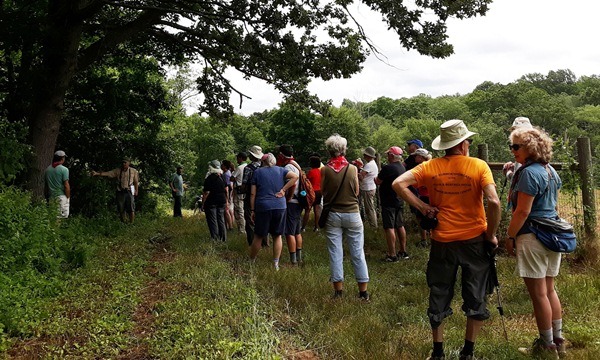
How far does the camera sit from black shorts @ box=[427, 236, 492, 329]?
3895 mm

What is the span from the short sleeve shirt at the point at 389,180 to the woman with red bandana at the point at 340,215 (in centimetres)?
249

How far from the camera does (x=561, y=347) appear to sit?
13.3 feet

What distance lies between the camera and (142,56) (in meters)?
14.5

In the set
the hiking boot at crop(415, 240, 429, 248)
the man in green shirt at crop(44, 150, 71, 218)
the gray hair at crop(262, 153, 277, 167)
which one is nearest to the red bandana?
the gray hair at crop(262, 153, 277, 167)

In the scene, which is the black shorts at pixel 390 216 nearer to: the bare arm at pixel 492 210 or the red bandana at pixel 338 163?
the red bandana at pixel 338 163

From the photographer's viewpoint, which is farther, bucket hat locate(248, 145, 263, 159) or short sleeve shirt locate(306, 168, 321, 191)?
short sleeve shirt locate(306, 168, 321, 191)

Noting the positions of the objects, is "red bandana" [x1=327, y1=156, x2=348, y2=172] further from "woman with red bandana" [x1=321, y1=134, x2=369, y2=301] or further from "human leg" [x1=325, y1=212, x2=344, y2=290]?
"human leg" [x1=325, y1=212, x2=344, y2=290]

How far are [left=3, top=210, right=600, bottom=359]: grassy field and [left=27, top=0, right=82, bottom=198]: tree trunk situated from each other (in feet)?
13.2

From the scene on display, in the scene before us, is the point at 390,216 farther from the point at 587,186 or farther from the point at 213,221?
the point at 213,221

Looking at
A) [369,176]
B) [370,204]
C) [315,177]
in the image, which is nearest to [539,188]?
[315,177]

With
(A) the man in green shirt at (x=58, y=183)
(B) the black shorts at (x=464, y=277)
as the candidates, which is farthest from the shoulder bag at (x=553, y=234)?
(A) the man in green shirt at (x=58, y=183)

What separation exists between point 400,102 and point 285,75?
11552 cm

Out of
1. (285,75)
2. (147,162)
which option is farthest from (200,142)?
(285,75)

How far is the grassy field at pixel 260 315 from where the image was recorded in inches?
161
